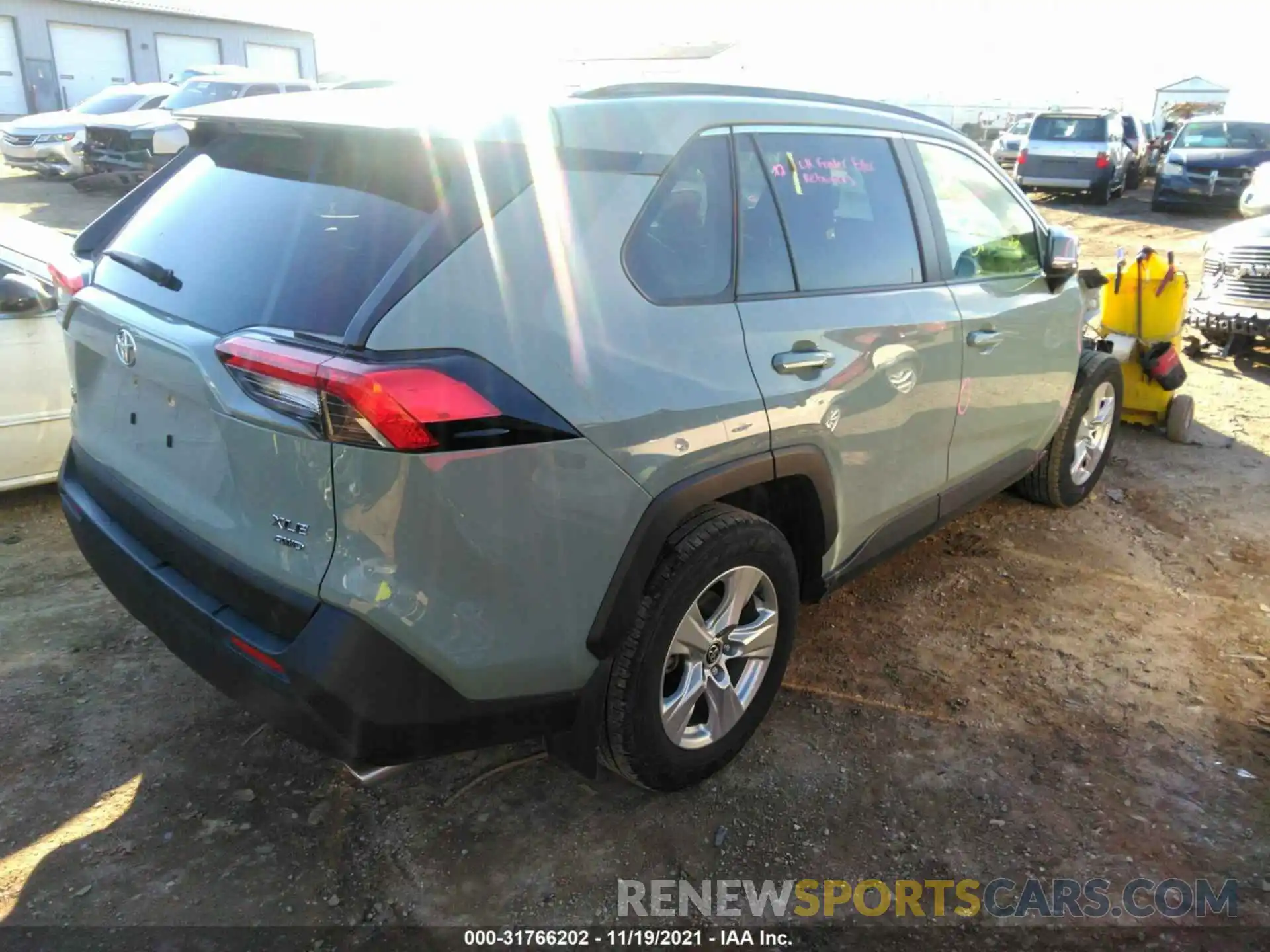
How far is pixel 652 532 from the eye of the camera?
2311mm

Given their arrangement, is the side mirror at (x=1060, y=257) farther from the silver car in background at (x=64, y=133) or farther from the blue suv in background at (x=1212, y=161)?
the silver car in background at (x=64, y=133)

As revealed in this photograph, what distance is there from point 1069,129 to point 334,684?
67.9ft

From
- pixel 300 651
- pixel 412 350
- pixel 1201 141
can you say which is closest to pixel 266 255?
pixel 412 350

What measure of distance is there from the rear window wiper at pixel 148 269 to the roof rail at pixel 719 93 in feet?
3.62

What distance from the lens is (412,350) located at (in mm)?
1927

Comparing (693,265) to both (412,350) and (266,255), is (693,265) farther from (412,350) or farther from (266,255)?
(266,255)

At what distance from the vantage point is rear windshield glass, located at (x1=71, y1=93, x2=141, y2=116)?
56.9 feet

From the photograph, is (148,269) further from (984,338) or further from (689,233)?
(984,338)

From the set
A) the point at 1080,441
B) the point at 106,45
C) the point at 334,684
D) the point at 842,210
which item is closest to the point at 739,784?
the point at 334,684

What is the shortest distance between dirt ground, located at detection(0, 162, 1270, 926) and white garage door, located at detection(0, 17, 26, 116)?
116 feet

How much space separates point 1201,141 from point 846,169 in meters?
17.8

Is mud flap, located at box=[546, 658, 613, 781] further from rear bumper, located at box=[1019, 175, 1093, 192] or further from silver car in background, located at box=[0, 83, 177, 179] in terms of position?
rear bumper, located at box=[1019, 175, 1093, 192]

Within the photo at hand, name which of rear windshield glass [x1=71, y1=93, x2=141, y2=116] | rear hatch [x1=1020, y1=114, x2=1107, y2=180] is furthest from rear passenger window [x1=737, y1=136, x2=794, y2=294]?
rear hatch [x1=1020, y1=114, x2=1107, y2=180]

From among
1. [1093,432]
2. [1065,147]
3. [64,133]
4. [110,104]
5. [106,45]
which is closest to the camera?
[1093,432]
